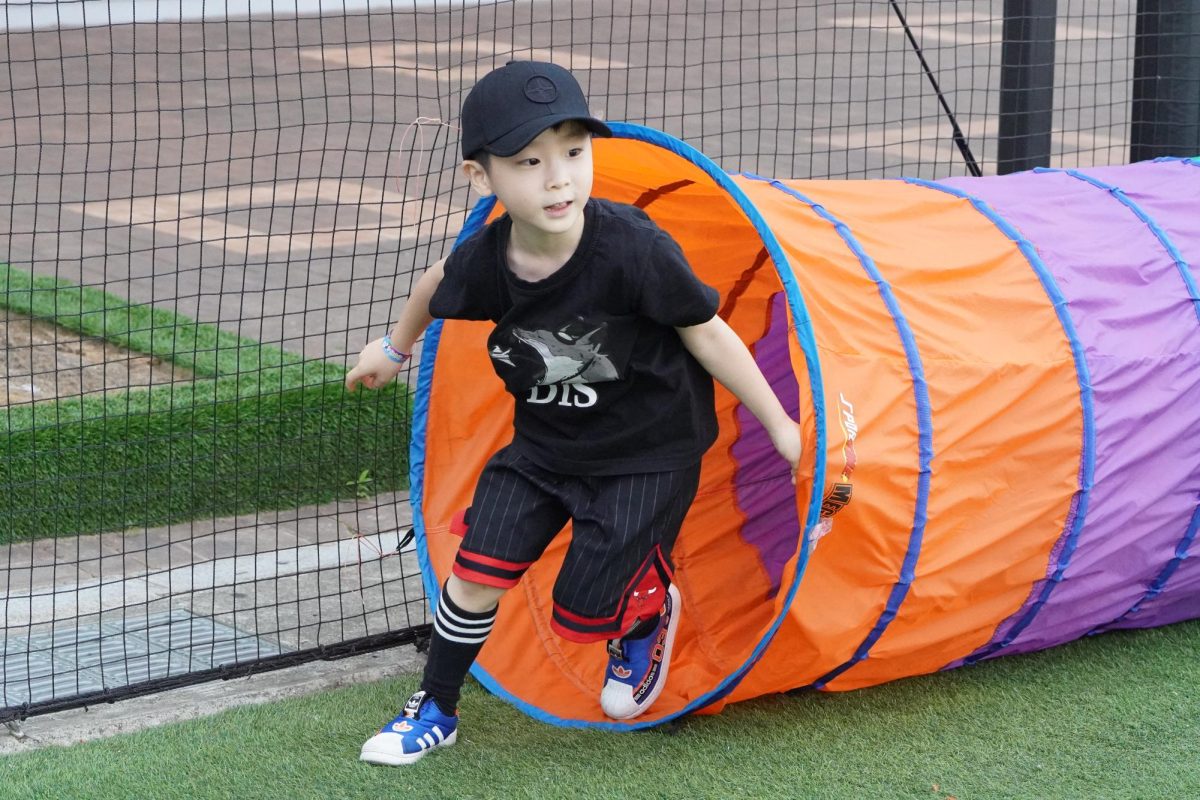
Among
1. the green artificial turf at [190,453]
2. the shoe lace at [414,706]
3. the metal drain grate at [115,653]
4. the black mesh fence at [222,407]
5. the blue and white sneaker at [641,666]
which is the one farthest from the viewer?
the green artificial turf at [190,453]

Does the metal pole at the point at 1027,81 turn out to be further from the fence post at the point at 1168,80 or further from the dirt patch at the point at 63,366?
the dirt patch at the point at 63,366

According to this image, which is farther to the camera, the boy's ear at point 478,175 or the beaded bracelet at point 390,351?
the beaded bracelet at point 390,351

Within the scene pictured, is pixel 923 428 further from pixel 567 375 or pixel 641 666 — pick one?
pixel 641 666

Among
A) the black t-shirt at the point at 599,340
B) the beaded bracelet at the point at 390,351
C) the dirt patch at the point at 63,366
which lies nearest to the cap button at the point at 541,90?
the black t-shirt at the point at 599,340

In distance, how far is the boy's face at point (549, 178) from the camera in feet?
8.73

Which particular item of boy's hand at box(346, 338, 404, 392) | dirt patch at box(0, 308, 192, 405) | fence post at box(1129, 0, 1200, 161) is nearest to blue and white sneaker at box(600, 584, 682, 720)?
boy's hand at box(346, 338, 404, 392)

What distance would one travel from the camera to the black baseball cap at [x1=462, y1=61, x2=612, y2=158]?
2604mm

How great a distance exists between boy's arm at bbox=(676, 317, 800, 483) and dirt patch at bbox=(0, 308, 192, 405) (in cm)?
281

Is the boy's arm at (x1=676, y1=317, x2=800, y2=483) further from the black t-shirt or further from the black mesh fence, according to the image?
the black mesh fence

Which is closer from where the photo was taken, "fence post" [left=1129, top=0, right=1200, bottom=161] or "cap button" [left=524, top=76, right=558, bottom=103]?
"cap button" [left=524, top=76, right=558, bottom=103]

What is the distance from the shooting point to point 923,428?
2.96 metres

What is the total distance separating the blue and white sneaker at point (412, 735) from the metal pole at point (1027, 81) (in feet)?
10.9

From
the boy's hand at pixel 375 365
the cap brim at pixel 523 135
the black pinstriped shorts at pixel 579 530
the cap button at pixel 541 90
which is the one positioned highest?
the cap button at pixel 541 90

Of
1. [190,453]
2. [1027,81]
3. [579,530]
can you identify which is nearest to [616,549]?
[579,530]
